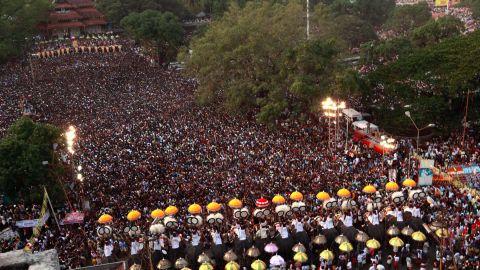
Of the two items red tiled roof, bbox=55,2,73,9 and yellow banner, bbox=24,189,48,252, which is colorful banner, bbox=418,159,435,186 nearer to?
yellow banner, bbox=24,189,48,252

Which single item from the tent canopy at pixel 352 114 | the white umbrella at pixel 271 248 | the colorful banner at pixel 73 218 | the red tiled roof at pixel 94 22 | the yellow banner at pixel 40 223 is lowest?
the tent canopy at pixel 352 114

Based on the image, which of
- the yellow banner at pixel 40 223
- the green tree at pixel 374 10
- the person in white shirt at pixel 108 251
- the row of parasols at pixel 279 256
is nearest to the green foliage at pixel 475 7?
the green tree at pixel 374 10

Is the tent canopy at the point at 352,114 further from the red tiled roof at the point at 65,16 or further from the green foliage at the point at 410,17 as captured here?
the red tiled roof at the point at 65,16

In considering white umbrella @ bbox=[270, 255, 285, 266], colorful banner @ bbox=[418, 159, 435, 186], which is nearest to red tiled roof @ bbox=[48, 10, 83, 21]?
colorful banner @ bbox=[418, 159, 435, 186]

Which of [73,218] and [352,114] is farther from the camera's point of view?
[352,114]

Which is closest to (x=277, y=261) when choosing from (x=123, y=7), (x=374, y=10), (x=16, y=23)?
(x=16, y=23)

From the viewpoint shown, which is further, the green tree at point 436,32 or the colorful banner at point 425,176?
the green tree at point 436,32

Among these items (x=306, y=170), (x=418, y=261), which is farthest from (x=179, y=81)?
(x=418, y=261)

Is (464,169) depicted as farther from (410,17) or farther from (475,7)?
(475,7)
